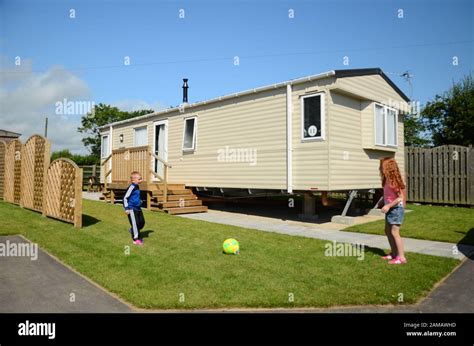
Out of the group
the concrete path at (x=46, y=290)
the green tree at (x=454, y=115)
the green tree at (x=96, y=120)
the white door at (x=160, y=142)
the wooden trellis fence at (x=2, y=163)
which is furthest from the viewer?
the green tree at (x=96, y=120)

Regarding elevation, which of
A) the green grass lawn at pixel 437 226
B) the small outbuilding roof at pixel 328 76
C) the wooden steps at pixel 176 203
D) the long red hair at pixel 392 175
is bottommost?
the green grass lawn at pixel 437 226

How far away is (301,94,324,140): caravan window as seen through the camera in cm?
1001

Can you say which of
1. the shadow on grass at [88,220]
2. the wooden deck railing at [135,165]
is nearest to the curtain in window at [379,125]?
the wooden deck railing at [135,165]

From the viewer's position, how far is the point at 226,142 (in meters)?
12.7

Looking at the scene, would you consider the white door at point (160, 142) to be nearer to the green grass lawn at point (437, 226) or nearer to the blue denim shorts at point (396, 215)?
the green grass lawn at point (437, 226)

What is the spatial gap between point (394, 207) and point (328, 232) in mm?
3196

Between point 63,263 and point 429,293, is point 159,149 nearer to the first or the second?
point 63,263

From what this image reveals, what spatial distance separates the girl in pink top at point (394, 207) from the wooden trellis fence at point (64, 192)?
676 cm

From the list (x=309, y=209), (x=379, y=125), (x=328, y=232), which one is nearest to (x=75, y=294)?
(x=328, y=232)

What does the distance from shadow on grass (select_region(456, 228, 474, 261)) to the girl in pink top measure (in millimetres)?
1532

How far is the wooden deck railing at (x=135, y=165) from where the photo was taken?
42.6ft

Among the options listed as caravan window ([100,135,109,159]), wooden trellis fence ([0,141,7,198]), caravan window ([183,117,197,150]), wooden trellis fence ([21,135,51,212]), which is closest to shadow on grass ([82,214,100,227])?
wooden trellis fence ([21,135,51,212])

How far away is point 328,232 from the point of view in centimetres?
904
